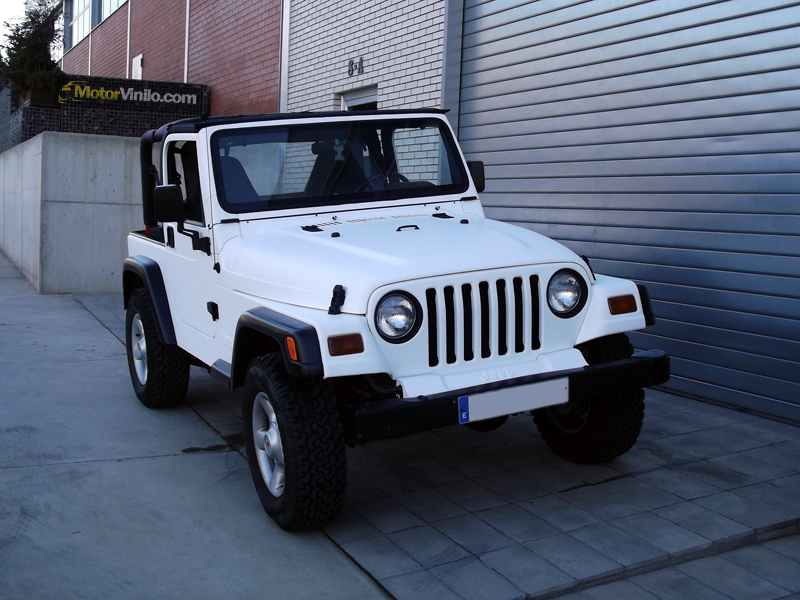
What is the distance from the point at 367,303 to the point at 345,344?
22 cm

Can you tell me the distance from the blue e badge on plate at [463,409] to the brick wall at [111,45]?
815 inches

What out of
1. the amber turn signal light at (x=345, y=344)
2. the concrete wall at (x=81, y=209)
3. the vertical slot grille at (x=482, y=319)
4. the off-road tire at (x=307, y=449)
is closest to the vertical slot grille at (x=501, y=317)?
the vertical slot grille at (x=482, y=319)

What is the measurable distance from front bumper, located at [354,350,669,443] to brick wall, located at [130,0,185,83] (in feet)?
50.0

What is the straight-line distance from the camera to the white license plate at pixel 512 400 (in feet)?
11.6

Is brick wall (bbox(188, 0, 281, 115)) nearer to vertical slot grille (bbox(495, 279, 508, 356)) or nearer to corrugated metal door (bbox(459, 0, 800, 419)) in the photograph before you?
corrugated metal door (bbox(459, 0, 800, 419))

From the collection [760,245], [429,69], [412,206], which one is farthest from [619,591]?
[429,69]

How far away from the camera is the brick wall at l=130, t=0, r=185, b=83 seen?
1730cm

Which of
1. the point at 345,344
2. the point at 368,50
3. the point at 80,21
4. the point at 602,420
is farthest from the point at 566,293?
the point at 80,21

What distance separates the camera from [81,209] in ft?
36.2

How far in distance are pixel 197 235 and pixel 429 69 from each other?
526 centimetres

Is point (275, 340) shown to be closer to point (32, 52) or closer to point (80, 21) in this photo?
point (32, 52)

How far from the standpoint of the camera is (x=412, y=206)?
488 cm

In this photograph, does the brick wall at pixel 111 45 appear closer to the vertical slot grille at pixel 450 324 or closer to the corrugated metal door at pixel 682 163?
the corrugated metal door at pixel 682 163

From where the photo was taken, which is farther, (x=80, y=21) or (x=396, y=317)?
(x=80, y=21)
